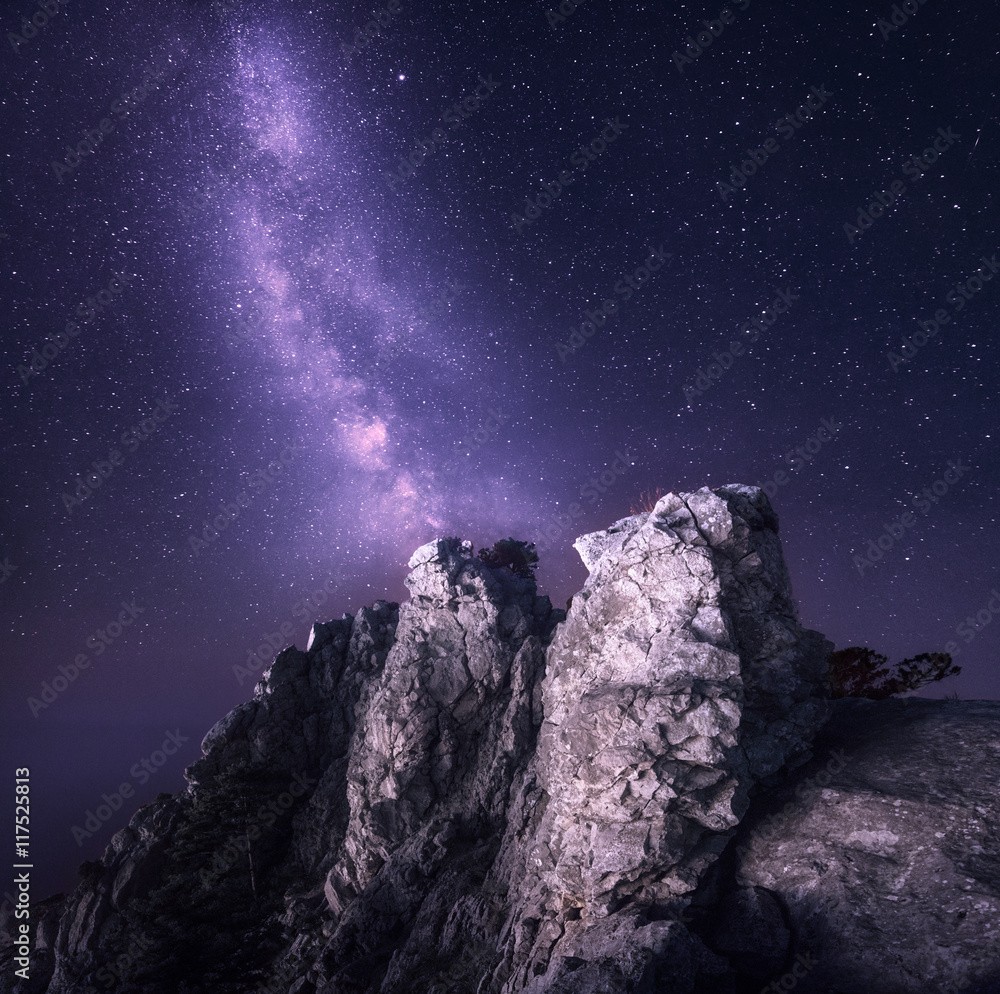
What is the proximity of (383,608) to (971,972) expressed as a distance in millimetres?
31346

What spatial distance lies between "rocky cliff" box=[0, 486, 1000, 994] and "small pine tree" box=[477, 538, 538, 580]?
5703 mm

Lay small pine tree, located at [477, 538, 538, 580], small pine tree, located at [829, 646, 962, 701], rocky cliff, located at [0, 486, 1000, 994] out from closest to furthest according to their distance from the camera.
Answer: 1. rocky cliff, located at [0, 486, 1000, 994]
2. small pine tree, located at [829, 646, 962, 701]
3. small pine tree, located at [477, 538, 538, 580]

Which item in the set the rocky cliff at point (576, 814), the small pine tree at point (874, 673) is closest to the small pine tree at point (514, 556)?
the rocky cliff at point (576, 814)

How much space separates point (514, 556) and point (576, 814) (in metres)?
23.3

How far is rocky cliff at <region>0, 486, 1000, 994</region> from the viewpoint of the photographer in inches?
490

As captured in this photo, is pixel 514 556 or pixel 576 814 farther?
pixel 514 556

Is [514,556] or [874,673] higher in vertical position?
[514,556]

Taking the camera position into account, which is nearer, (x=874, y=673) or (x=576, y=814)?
(x=576, y=814)

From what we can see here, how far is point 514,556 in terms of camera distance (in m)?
38.7

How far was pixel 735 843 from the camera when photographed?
15664 mm

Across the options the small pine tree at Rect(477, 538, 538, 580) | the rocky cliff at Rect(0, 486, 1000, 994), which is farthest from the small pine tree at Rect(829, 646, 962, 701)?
the small pine tree at Rect(477, 538, 538, 580)

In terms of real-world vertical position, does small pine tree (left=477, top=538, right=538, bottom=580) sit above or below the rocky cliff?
above

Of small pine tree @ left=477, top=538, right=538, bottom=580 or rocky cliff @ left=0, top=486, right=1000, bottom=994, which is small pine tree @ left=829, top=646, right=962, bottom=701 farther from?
small pine tree @ left=477, top=538, right=538, bottom=580

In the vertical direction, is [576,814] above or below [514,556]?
below
